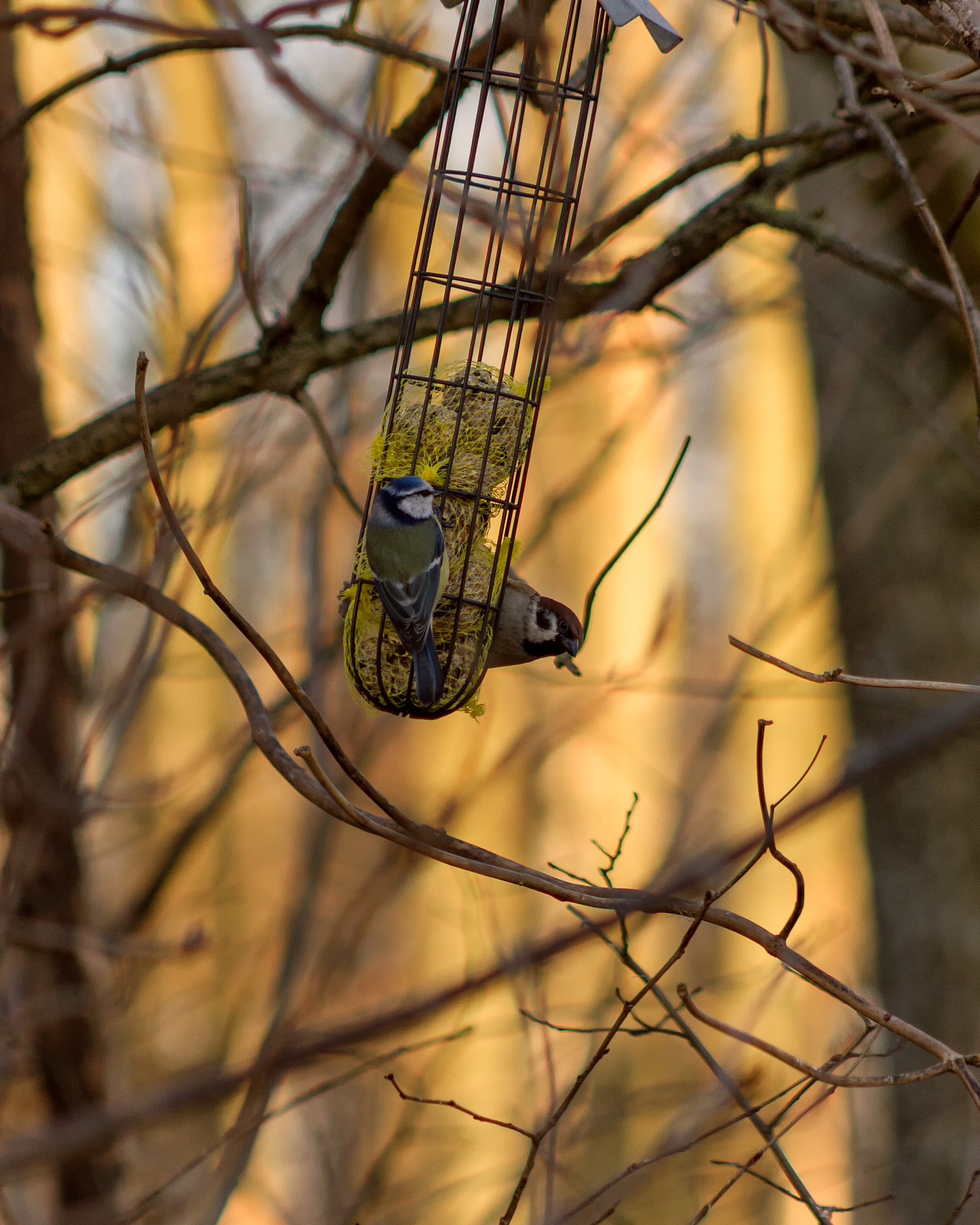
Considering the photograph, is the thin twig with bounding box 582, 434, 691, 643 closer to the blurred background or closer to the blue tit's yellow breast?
the blue tit's yellow breast

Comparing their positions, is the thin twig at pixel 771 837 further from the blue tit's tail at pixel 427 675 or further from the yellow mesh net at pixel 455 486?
the yellow mesh net at pixel 455 486

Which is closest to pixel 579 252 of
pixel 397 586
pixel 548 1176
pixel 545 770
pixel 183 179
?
pixel 397 586

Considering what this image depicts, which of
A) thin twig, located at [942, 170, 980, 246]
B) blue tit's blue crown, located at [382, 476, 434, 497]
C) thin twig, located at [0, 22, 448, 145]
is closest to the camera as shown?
thin twig, located at [942, 170, 980, 246]

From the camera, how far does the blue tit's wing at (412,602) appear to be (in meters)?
2.66

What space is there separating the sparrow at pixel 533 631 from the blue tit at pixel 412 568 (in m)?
0.41

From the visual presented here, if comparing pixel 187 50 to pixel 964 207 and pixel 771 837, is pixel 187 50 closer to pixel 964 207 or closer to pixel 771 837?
pixel 964 207

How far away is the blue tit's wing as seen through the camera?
266 cm

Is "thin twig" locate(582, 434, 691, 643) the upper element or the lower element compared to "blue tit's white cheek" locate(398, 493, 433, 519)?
lower

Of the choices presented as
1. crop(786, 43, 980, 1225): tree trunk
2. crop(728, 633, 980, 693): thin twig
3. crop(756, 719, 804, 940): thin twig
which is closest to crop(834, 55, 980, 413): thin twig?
crop(728, 633, 980, 693): thin twig

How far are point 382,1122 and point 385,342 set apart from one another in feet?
28.9

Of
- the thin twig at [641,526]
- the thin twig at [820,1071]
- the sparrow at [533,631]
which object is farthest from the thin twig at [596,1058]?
the sparrow at [533,631]

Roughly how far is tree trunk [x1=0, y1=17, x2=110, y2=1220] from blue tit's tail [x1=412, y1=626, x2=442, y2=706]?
6.62 feet

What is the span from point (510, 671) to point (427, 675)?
27.4 feet

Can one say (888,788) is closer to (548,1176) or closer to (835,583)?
(835,583)
